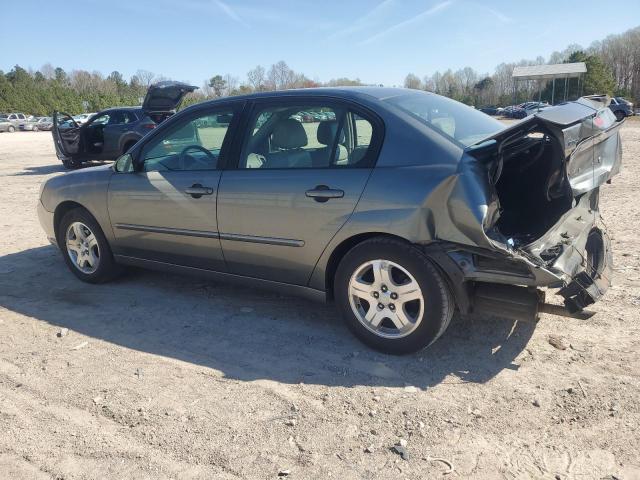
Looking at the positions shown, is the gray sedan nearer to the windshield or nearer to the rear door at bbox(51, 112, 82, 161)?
the windshield

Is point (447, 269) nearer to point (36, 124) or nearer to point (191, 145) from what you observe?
point (191, 145)

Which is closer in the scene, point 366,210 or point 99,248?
point 366,210

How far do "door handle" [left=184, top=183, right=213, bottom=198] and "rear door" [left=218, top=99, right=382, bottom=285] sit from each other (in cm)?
12

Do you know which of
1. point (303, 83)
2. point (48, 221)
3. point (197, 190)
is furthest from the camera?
point (303, 83)

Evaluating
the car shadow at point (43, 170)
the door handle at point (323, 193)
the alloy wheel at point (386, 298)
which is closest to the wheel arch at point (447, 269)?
the alloy wheel at point (386, 298)

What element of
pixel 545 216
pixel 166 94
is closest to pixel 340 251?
pixel 545 216

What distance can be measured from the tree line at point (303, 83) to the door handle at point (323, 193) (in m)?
39.0

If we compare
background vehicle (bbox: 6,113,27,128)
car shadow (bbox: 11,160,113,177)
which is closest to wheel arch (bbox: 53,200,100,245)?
car shadow (bbox: 11,160,113,177)

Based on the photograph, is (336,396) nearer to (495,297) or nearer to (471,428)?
(471,428)

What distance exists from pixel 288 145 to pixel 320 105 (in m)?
0.37

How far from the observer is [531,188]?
3797 millimetres

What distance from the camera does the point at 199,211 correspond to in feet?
13.5

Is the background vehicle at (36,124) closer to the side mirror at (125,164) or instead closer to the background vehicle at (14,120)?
A: the background vehicle at (14,120)

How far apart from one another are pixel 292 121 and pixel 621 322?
276 cm
